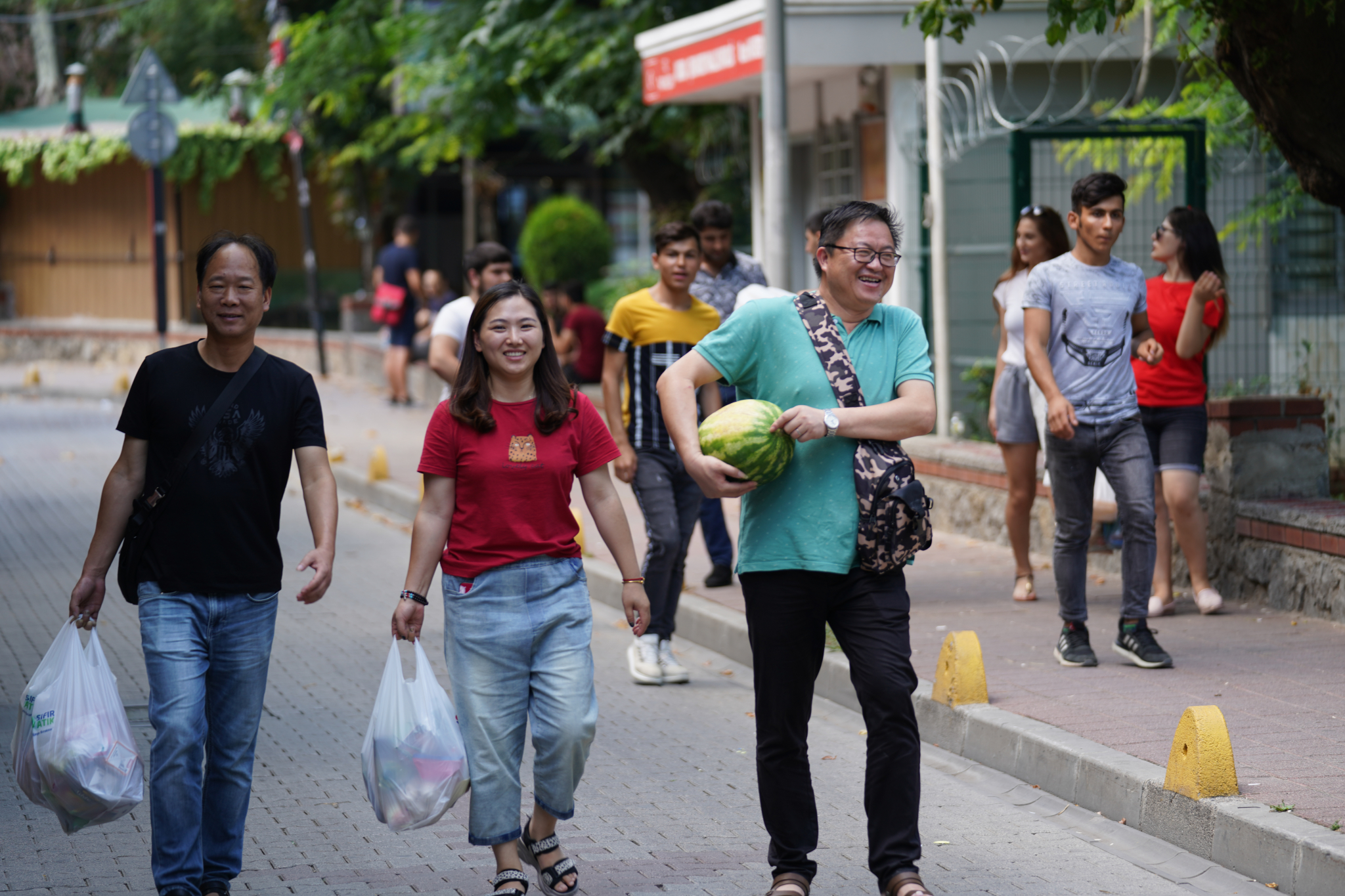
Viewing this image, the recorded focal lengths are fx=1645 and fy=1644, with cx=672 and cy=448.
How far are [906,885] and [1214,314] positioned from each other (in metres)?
4.66

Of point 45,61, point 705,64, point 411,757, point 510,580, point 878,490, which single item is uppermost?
Answer: point 45,61

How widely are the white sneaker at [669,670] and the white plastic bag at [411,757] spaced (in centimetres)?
342

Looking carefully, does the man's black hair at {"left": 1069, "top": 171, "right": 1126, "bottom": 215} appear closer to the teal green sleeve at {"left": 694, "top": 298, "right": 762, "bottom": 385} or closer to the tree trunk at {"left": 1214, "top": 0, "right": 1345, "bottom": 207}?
the tree trunk at {"left": 1214, "top": 0, "right": 1345, "bottom": 207}

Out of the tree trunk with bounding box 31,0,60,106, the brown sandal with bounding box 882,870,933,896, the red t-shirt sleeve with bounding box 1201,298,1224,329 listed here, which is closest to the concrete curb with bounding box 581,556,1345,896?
the brown sandal with bounding box 882,870,933,896

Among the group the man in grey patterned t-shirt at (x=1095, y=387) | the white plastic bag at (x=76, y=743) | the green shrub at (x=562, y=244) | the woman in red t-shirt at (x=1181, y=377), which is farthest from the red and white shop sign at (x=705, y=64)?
the white plastic bag at (x=76, y=743)

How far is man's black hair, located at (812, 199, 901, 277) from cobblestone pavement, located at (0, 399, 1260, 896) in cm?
194

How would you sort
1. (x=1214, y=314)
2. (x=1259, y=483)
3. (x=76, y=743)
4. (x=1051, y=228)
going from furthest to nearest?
(x=1259, y=483) → (x=1051, y=228) → (x=1214, y=314) → (x=76, y=743)

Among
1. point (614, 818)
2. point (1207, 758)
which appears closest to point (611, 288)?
point (614, 818)

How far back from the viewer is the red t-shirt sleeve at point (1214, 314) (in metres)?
8.20

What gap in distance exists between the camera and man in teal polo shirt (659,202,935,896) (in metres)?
4.55

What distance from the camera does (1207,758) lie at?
5.19m

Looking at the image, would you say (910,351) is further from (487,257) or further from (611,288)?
(611,288)

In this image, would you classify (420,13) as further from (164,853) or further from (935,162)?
(164,853)

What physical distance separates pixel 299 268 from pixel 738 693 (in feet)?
79.1
